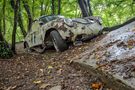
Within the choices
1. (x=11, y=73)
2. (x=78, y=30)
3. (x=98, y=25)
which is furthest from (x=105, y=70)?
(x=98, y=25)

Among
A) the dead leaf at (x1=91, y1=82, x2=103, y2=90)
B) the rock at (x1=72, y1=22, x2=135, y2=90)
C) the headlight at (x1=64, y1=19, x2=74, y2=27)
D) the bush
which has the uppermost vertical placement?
the headlight at (x1=64, y1=19, x2=74, y2=27)

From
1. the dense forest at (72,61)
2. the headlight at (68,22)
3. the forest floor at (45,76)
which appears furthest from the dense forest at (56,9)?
the forest floor at (45,76)

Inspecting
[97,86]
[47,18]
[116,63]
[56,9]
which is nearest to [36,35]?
[47,18]

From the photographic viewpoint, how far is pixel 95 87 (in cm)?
455

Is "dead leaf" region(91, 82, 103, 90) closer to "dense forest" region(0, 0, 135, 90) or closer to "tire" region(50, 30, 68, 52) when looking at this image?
"dense forest" region(0, 0, 135, 90)

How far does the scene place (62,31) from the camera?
8859mm

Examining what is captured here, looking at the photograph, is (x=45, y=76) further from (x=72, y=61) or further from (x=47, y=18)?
(x=47, y=18)

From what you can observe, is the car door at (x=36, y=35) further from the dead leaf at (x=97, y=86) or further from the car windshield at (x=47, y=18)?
the dead leaf at (x=97, y=86)

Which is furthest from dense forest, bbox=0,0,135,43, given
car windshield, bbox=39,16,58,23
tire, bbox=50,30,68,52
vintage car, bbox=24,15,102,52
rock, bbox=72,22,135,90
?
rock, bbox=72,22,135,90

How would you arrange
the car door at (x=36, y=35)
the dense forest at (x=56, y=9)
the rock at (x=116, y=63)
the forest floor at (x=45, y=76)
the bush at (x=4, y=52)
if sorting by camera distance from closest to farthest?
the rock at (x=116, y=63)
the forest floor at (x=45, y=76)
the bush at (x=4, y=52)
the car door at (x=36, y=35)
the dense forest at (x=56, y=9)

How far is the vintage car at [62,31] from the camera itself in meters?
8.83

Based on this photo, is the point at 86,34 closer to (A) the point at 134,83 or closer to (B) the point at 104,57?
(B) the point at 104,57

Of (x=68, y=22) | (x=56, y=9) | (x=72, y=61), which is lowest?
(x=72, y=61)

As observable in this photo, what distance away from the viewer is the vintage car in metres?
8.83
